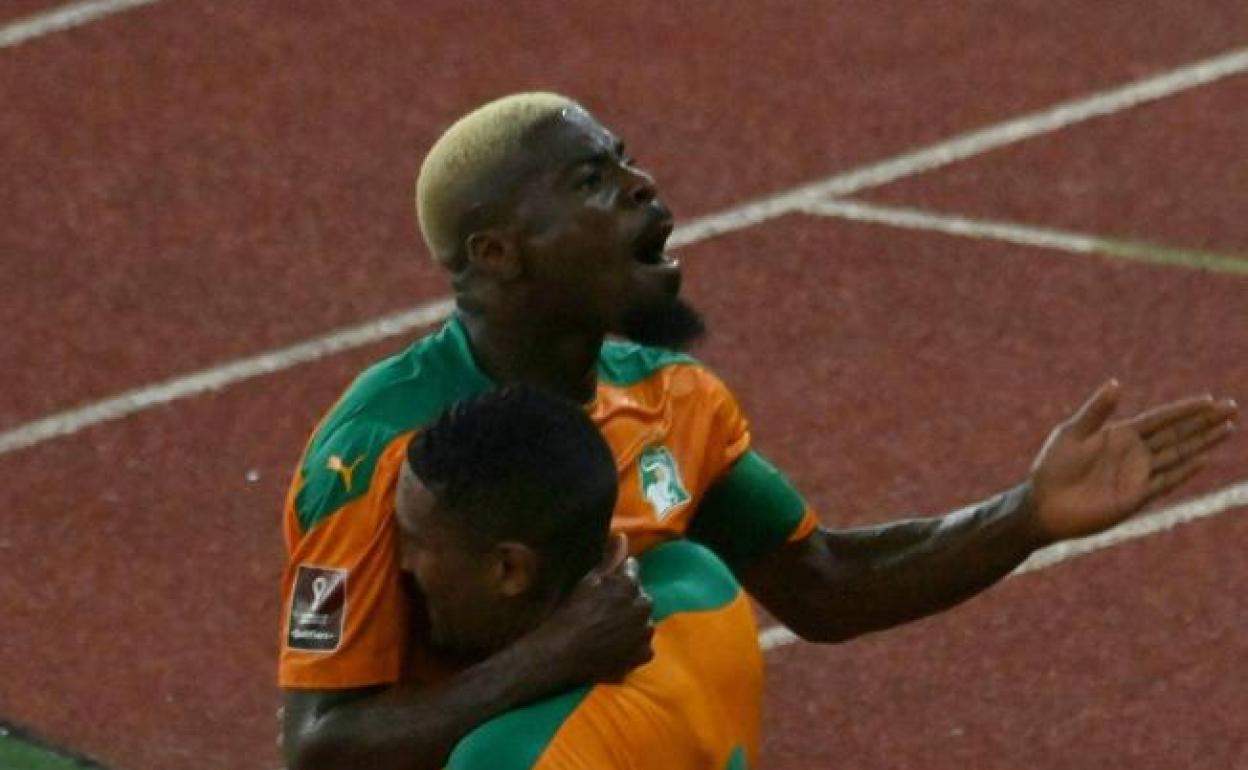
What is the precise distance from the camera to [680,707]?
5184 millimetres

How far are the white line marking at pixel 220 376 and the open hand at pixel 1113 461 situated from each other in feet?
12.5

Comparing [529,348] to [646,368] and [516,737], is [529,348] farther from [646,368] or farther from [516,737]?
[516,737]

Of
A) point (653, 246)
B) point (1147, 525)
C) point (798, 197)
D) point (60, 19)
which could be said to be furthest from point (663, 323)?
point (60, 19)

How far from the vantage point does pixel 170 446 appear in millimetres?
8922

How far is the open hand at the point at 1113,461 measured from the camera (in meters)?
5.73

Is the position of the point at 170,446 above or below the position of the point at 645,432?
below

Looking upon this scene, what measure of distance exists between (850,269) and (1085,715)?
227 centimetres

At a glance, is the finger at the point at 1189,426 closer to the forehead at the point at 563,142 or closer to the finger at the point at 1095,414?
the finger at the point at 1095,414

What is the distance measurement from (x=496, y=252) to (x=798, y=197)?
455 centimetres

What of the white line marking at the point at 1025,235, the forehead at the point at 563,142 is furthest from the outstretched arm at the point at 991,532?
the white line marking at the point at 1025,235

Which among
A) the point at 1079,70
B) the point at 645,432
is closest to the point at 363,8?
the point at 1079,70

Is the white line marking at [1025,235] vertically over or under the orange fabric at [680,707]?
under

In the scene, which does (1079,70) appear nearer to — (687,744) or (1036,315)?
(1036,315)

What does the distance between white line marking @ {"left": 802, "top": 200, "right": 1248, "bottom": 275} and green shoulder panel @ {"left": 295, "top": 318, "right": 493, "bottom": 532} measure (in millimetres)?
4290
